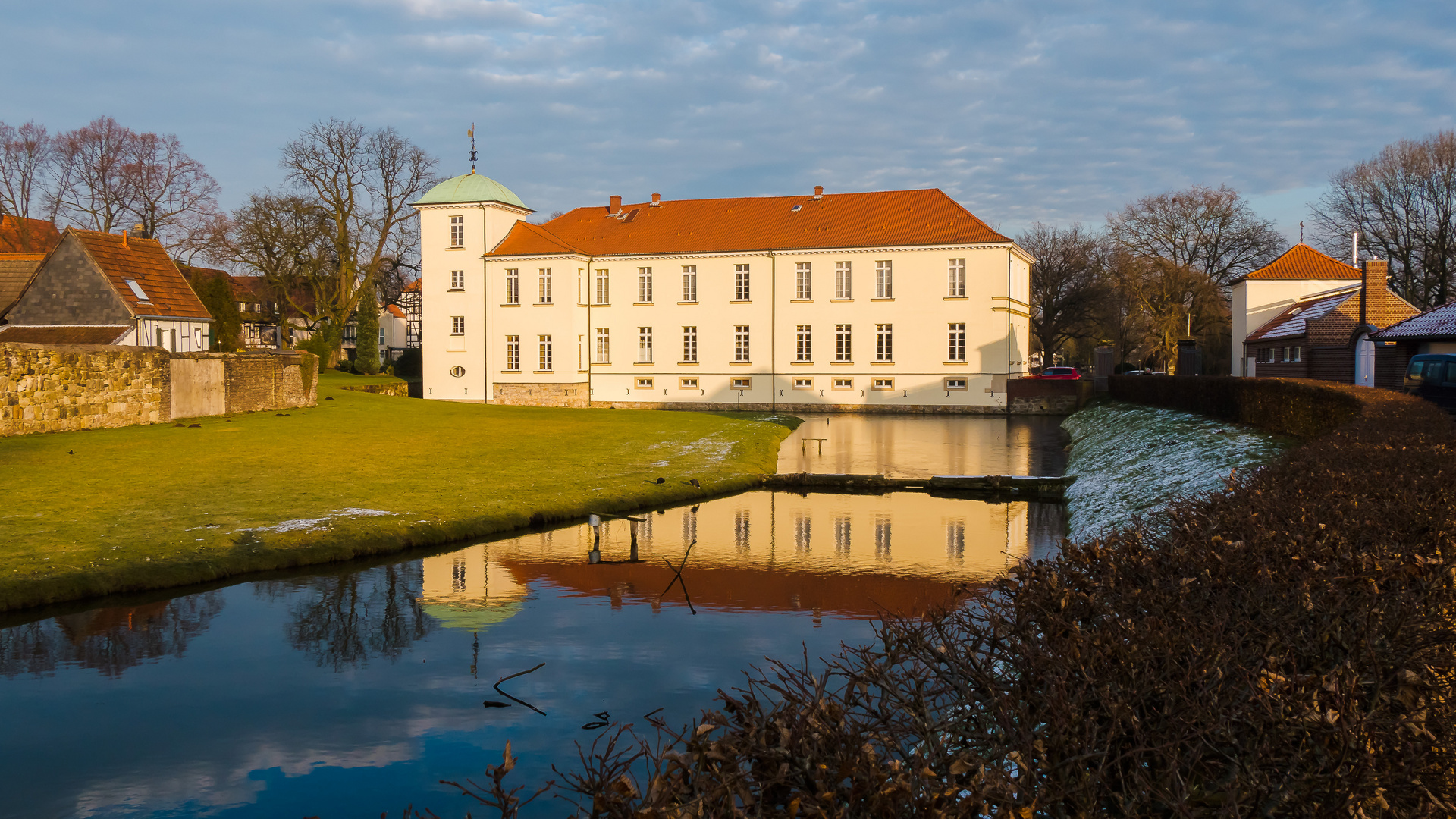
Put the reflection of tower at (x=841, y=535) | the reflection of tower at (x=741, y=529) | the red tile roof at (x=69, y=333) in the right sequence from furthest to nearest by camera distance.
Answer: the red tile roof at (x=69, y=333), the reflection of tower at (x=741, y=529), the reflection of tower at (x=841, y=535)

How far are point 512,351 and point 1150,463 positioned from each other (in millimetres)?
38498

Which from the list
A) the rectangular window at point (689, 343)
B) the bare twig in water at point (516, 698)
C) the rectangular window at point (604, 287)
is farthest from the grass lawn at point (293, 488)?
the rectangular window at point (604, 287)

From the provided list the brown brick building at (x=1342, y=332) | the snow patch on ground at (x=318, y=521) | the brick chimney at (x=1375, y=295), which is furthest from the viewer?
the brick chimney at (x=1375, y=295)

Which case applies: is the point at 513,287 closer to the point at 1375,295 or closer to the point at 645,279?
the point at 645,279

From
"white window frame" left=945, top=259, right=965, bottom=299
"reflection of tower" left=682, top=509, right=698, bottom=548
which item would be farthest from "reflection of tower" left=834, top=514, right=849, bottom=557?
"white window frame" left=945, top=259, right=965, bottom=299

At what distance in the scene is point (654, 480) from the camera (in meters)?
21.1

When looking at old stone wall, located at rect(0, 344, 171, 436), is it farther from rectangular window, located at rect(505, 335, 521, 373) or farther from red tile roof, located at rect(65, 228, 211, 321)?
rectangular window, located at rect(505, 335, 521, 373)

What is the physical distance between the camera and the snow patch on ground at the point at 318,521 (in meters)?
14.6

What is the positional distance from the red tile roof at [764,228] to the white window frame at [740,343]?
4009 mm

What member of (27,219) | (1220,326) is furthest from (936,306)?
(27,219)

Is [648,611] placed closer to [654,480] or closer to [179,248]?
[654,480]

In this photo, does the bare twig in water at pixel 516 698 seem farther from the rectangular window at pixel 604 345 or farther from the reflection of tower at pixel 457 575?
the rectangular window at pixel 604 345

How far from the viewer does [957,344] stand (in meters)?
49.2

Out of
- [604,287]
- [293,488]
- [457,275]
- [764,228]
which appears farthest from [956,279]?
[293,488]
